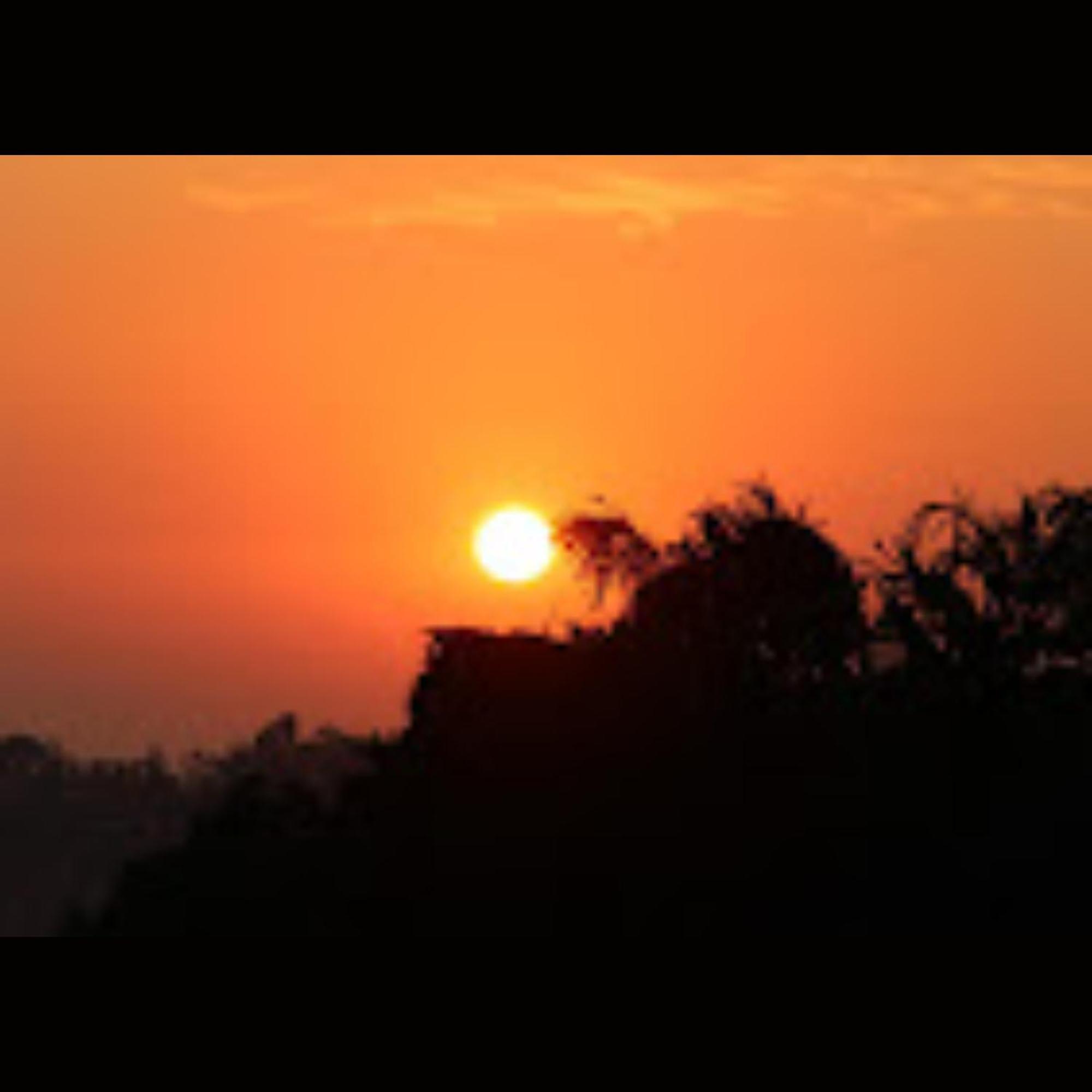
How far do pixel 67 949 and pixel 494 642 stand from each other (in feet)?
110

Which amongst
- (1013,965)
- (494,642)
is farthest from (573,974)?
(494,642)

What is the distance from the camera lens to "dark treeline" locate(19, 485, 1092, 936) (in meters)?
23.6

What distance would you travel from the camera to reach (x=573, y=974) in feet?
6.54

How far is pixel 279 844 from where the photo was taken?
116 feet

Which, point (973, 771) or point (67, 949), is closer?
point (67, 949)

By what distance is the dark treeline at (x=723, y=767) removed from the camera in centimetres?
2364

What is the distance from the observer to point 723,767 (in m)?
28.2
